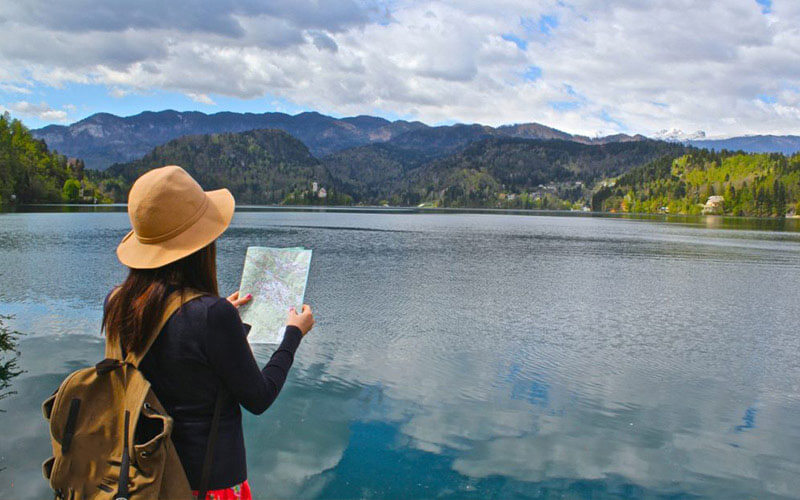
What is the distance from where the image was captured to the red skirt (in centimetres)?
343

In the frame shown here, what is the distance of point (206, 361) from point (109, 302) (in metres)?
0.72

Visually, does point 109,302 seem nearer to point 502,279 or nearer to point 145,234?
point 145,234

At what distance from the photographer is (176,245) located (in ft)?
10.6

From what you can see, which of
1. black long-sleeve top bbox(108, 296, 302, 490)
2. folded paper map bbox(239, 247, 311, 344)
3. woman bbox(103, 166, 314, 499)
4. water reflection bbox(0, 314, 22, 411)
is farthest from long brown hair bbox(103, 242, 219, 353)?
→ water reflection bbox(0, 314, 22, 411)

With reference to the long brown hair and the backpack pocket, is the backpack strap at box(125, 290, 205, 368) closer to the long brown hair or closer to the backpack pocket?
the long brown hair

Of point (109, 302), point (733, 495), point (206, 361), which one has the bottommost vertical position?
point (733, 495)

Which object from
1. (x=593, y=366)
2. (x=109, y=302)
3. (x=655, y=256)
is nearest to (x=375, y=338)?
(x=593, y=366)

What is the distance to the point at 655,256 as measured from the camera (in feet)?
162

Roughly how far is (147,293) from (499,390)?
1099 centimetres

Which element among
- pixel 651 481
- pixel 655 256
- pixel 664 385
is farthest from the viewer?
pixel 655 256

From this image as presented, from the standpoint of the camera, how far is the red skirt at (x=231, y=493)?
11.3 ft

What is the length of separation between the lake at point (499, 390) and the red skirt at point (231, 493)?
4.92m

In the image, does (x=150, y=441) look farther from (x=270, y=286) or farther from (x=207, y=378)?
(x=270, y=286)

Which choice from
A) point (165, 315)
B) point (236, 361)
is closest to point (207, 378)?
point (236, 361)
